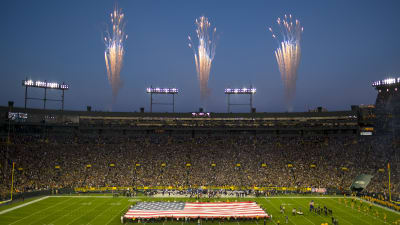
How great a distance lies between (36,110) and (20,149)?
10.7 m

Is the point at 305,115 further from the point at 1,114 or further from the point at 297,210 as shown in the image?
the point at 1,114

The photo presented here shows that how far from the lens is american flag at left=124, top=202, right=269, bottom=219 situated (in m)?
34.5

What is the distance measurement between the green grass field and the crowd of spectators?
7.69 meters

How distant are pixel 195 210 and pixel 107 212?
11.1m

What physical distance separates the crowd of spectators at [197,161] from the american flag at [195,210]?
18155 mm

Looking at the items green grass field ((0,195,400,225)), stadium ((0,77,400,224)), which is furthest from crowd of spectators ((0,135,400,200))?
green grass field ((0,195,400,225))

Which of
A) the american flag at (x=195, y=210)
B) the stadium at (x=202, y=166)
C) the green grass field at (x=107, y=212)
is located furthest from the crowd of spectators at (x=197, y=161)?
the american flag at (x=195, y=210)

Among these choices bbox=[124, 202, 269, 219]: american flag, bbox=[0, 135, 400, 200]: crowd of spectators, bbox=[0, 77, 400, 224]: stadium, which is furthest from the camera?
bbox=[0, 135, 400, 200]: crowd of spectators

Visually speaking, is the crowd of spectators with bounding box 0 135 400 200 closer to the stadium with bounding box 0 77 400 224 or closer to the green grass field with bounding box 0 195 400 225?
the stadium with bounding box 0 77 400 224

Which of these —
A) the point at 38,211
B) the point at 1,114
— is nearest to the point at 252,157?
the point at 38,211

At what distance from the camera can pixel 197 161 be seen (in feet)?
213

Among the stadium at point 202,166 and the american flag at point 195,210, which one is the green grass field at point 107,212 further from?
the american flag at point 195,210

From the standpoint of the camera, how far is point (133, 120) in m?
74.2

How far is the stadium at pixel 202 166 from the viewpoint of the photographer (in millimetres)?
38875
